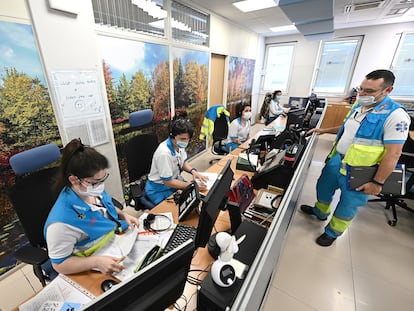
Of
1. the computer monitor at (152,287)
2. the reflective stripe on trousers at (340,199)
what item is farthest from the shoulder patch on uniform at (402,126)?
the computer monitor at (152,287)


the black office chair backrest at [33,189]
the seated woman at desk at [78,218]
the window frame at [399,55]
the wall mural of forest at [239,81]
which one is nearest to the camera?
the seated woman at desk at [78,218]

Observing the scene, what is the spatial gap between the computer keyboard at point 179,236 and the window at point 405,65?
6.87 metres

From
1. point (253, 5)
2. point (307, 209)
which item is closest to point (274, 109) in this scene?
point (253, 5)

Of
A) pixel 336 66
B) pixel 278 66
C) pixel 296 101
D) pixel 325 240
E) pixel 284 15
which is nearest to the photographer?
pixel 325 240

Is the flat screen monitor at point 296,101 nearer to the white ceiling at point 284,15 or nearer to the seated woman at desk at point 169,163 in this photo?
the white ceiling at point 284,15

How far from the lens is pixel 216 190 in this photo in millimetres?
870

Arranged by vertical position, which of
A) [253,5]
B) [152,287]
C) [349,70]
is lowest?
[152,287]

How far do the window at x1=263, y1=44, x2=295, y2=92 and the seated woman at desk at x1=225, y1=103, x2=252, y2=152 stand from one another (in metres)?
4.43

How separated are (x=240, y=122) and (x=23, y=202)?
2.86 m

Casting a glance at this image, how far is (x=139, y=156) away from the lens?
75.0 inches

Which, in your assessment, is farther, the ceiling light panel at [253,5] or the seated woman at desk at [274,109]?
the seated woman at desk at [274,109]

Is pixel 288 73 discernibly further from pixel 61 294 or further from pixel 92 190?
pixel 61 294

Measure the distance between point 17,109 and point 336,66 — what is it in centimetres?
736

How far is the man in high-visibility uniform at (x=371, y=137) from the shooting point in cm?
148
